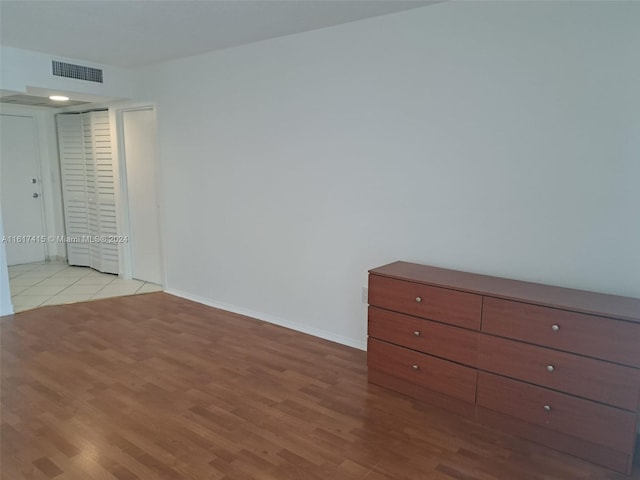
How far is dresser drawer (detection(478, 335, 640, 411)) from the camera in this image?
204 cm

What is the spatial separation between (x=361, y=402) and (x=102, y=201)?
476 centimetres

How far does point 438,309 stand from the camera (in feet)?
8.55

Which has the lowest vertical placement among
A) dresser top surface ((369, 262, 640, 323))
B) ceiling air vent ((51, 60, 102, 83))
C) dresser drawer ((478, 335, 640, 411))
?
dresser drawer ((478, 335, 640, 411))

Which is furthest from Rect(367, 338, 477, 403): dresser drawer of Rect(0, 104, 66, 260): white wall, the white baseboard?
Rect(0, 104, 66, 260): white wall

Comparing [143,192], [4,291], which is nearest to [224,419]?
[4,291]

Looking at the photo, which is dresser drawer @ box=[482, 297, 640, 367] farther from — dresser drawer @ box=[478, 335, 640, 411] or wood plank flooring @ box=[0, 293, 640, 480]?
wood plank flooring @ box=[0, 293, 640, 480]

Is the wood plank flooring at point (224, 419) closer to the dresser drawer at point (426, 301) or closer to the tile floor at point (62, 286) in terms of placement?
the dresser drawer at point (426, 301)

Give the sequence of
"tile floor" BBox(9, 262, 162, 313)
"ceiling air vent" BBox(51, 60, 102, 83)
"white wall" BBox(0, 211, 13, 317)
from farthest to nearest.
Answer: "tile floor" BBox(9, 262, 162, 313) < "ceiling air vent" BBox(51, 60, 102, 83) < "white wall" BBox(0, 211, 13, 317)

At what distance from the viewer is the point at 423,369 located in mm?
2705

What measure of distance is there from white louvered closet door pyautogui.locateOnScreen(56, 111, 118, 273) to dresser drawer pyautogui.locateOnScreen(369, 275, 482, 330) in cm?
431

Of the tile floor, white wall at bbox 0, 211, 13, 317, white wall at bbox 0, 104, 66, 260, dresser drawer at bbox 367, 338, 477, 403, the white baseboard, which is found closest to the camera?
dresser drawer at bbox 367, 338, 477, 403

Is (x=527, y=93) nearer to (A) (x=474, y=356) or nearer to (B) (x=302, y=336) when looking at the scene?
(A) (x=474, y=356)

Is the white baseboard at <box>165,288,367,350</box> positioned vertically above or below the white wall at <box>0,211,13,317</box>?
below

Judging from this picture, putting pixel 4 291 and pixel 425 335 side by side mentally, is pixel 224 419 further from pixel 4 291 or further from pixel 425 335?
pixel 4 291
